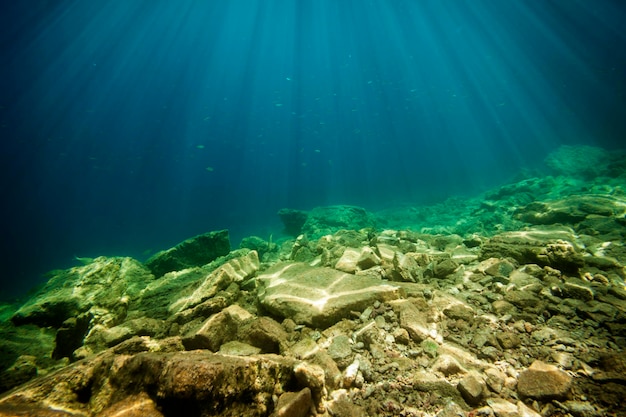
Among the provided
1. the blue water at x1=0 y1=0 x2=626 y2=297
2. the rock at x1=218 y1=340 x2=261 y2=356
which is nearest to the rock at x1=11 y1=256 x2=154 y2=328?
the rock at x1=218 y1=340 x2=261 y2=356

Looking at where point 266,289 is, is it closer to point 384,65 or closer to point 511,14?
point 511,14

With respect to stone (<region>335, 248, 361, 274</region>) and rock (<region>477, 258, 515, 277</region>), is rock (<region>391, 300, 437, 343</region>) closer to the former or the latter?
stone (<region>335, 248, 361, 274</region>)

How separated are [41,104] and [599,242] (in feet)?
258

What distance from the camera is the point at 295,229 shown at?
61.3ft

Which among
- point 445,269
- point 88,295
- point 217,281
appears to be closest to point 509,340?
point 445,269

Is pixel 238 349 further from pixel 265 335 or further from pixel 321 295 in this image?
pixel 321 295

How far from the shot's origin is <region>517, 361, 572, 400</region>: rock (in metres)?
1.77

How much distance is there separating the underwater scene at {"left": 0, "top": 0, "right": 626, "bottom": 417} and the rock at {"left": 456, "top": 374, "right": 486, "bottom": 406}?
20 millimetres

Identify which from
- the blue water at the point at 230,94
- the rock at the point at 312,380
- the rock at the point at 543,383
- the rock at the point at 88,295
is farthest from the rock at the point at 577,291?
→ the blue water at the point at 230,94

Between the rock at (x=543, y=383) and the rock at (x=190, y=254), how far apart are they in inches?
306

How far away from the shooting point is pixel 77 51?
41.5 metres

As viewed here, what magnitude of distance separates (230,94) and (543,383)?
84.9 m

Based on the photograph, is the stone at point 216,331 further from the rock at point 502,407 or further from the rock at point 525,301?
the rock at point 525,301

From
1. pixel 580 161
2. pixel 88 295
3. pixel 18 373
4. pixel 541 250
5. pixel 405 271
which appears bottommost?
pixel 18 373
